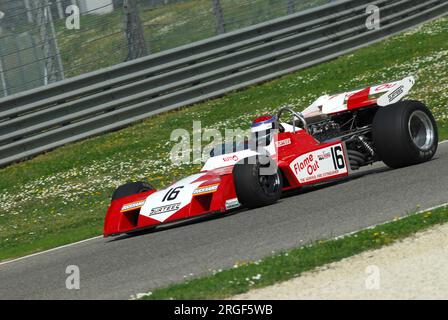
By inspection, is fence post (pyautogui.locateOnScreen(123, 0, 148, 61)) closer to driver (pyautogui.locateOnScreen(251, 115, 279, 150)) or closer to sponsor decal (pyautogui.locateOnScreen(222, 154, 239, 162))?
driver (pyautogui.locateOnScreen(251, 115, 279, 150))

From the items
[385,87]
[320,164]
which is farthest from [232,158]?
[385,87]

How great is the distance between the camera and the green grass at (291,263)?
6586 millimetres

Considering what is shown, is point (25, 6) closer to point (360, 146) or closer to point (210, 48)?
point (210, 48)

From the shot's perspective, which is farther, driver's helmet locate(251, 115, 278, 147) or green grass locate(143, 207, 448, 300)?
driver's helmet locate(251, 115, 278, 147)

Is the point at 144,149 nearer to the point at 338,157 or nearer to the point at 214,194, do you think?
the point at 338,157

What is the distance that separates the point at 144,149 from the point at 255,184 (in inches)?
229

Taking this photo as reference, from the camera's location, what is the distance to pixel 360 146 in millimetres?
11711

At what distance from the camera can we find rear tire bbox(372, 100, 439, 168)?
36.0 feet

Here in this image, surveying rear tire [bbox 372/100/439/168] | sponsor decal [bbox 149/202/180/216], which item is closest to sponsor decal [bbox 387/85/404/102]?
rear tire [bbox 372/100/439/168]

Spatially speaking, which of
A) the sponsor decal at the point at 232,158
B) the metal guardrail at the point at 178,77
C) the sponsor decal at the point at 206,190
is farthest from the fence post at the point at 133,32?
the sponsor decal at the point at 206,190

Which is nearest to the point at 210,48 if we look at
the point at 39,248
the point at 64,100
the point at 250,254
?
the point at 64,100

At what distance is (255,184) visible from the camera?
10070 millimetres

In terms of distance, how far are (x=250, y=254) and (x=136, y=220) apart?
2929mm

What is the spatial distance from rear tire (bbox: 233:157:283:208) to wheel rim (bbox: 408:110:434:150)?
79.2 inches
